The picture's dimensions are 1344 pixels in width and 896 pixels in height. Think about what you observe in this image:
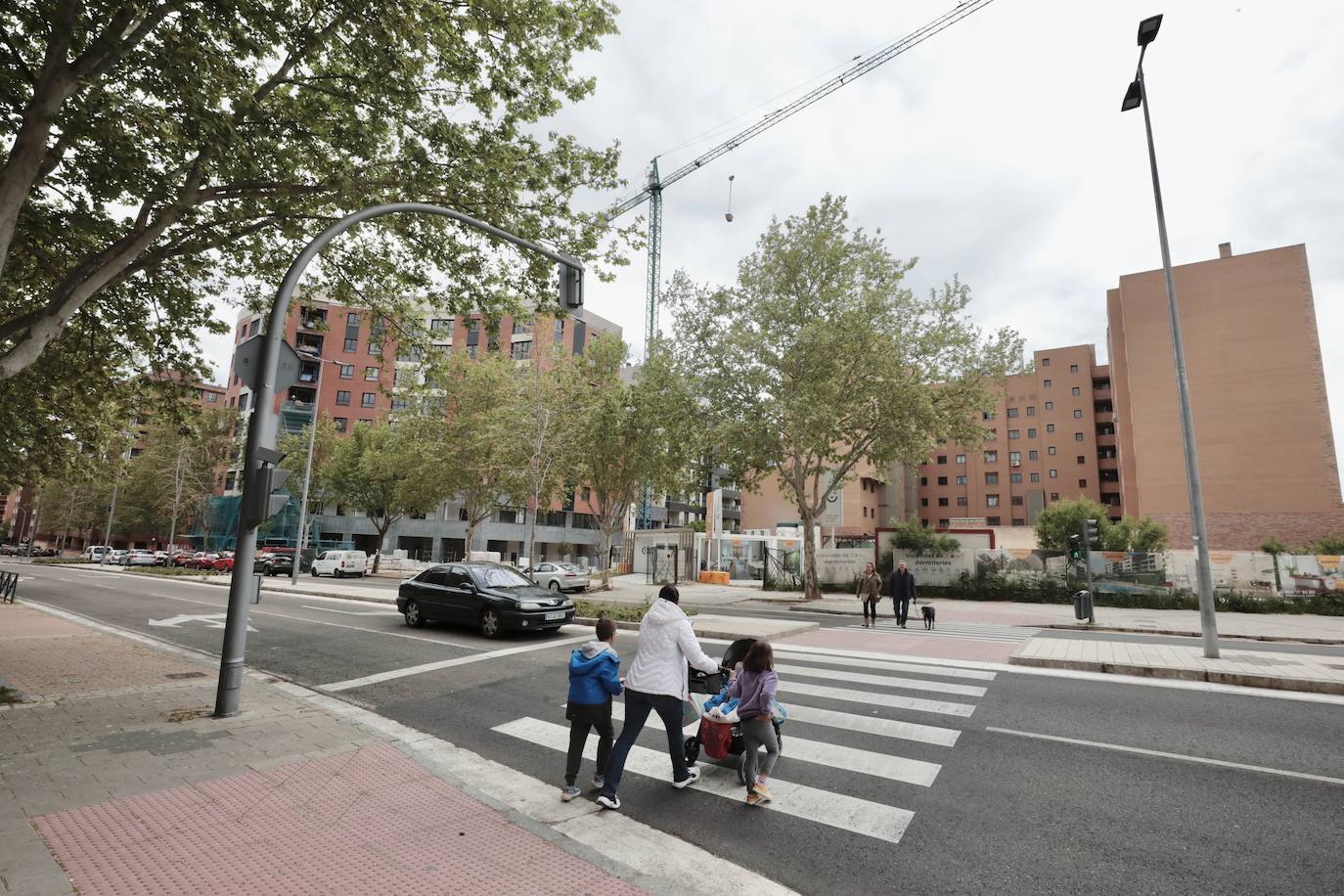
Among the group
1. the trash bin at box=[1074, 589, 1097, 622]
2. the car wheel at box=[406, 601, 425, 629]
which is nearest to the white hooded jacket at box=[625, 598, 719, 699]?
the car wheel at box=[406, 601, 425, 629]

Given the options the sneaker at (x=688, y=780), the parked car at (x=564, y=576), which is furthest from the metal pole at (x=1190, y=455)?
the parked car at (x=564, y=576)

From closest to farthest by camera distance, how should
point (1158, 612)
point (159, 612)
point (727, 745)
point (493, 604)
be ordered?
point (727, 745), point (493, 604), point (159, 612), point (1158, 612)

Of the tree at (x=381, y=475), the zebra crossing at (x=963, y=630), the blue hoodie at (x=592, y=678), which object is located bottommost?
the zebra crossing at (x=963, y=630)

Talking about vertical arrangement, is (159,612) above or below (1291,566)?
below

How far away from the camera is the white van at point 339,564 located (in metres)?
35.8

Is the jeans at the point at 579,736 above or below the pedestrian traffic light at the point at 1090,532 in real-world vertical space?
below

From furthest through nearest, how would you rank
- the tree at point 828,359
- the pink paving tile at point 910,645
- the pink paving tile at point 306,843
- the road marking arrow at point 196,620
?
the tree at point 828,359
the road marking arrow at point 196,620
the pink paving tile at point 910,645
the pink paving tile at point 306,843

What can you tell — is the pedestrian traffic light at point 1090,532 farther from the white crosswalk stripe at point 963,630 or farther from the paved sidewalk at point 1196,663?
the paved sidewalk at point 1196,663

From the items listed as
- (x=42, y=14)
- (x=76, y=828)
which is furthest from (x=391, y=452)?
(x=76, y=828)

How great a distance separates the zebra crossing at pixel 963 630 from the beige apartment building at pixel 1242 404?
1367 inches

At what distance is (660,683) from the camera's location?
474 cm

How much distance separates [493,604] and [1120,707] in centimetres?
1046

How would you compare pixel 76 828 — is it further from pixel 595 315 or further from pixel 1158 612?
pixel 595 315

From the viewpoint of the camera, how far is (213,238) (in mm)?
8875
